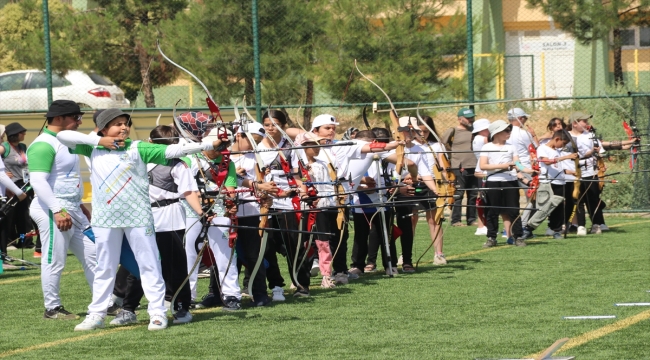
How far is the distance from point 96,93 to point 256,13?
5519mm

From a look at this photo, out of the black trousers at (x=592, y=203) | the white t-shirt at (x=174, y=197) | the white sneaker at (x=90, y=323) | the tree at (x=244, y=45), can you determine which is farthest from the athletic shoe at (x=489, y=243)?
the white sneaker at (x=90, y=323)

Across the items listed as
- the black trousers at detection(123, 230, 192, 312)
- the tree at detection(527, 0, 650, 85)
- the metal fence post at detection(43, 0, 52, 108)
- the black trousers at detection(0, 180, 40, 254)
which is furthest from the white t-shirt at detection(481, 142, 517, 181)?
the tree at detection(527, 0, 650, 85)

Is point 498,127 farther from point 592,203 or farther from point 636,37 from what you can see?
point 636,37

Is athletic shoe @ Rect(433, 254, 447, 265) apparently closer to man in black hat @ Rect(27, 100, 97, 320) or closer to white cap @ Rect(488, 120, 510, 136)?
white cap @ Rect(488, 120, 510, 136)

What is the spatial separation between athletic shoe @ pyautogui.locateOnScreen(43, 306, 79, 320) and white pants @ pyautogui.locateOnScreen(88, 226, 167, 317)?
668mm

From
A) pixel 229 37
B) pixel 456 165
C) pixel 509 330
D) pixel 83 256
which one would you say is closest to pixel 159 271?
pixel 83 256

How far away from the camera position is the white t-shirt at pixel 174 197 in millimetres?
8305

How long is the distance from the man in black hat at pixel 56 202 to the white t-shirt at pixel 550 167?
7.26 meters

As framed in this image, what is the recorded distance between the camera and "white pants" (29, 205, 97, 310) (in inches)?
337

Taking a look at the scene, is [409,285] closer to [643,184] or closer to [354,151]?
[354,151]

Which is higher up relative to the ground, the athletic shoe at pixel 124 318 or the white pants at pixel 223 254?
the white pants at pixel 223 254

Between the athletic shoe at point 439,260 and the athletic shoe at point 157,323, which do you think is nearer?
the athletic shoe at point 157,323

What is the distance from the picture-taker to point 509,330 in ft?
24.4

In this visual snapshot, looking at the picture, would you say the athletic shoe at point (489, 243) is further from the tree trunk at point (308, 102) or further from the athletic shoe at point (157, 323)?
the athletic shoe at point (157, 323)
